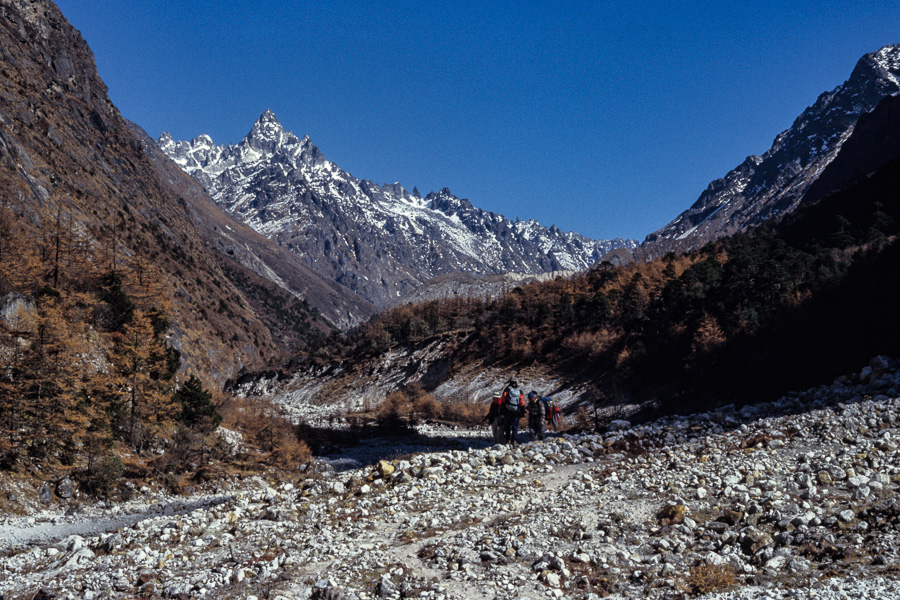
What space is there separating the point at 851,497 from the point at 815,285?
40.1 m

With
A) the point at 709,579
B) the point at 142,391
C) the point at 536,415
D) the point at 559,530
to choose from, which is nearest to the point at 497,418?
the point at 536,415

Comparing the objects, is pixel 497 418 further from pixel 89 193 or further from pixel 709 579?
pixel 89 193

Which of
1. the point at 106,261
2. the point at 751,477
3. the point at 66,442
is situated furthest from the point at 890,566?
the point at 106,261

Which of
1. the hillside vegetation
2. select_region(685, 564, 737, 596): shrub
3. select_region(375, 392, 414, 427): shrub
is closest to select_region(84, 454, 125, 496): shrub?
select_region(685, 564, 737, 596): shrub

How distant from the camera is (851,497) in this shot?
11.4 m

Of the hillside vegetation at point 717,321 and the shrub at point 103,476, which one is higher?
the hillside vegetation at point 717,321

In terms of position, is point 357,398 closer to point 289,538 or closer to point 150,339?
point 150,339

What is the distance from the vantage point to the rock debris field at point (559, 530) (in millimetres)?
9344

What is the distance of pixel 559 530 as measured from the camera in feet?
38.0

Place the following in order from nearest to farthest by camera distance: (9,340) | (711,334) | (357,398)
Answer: (9,340), (711,334), (357,398)

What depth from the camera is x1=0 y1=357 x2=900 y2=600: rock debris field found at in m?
9.34

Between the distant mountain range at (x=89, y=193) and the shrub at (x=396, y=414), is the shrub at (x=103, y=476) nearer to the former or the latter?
the distant mountain range at (x=89, y=193)

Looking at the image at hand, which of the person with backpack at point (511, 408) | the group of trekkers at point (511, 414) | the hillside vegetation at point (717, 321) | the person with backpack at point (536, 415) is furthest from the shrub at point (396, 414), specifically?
the person with backpack at point (511, 408)

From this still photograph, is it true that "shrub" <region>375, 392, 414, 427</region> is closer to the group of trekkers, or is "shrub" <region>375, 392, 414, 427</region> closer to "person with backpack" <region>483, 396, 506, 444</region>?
the group of trekkers
